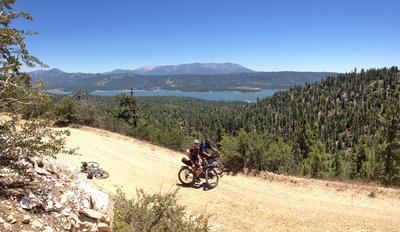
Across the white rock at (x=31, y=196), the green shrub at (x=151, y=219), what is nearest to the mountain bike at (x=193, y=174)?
the green shrub at (x=151, y=219)

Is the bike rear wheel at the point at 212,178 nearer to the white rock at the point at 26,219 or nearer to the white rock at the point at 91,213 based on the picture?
the white rock at the point at 91,213

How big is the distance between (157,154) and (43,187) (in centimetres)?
954

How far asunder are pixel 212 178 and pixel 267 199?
2.60 meters

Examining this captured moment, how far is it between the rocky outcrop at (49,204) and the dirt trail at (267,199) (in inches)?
127

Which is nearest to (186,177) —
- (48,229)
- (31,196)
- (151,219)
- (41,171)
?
(151,219)

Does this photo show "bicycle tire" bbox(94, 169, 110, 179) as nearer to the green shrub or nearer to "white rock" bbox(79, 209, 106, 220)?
the green shrub

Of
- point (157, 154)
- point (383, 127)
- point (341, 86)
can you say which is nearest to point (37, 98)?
point (157, 154)

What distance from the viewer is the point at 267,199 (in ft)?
28.1

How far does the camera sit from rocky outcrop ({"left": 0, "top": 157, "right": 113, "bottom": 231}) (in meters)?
3.74

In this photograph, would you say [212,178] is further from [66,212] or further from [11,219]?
[11,219]

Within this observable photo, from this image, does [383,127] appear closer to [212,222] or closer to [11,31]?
[212,222]

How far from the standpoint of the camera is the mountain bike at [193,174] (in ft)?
31.4

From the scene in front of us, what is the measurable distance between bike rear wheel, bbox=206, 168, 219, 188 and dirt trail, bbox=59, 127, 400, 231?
256 mm

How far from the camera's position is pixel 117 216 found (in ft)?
15.7
